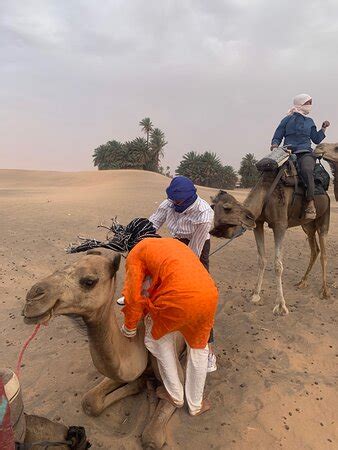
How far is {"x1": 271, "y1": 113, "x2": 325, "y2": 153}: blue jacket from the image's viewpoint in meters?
5.91

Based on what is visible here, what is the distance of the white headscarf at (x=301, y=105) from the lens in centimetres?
583

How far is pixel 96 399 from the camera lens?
3.25 meters

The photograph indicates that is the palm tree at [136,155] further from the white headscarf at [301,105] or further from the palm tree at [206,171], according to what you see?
the white headscarf at [301,105]

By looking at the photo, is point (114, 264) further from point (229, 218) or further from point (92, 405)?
point (229, 218)

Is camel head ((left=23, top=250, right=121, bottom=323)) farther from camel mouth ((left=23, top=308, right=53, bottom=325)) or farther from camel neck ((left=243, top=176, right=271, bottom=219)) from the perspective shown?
camel neck ((left=243, top=176, right=271, bottom=219))

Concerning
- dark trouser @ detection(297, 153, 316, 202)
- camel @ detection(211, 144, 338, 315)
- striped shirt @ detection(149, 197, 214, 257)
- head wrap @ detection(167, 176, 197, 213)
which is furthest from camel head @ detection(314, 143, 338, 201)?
head wrap @ detection(167, 176, 197, 213)

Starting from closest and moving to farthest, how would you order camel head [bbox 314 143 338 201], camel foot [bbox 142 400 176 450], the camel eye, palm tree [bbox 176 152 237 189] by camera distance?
the camel eye
camel foot [bbox 142 400 176 450]
camel head [bbox 314 143 338 201]
palm tree [bbox 176 152 237 189]

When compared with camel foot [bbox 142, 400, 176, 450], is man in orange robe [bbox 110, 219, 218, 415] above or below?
above

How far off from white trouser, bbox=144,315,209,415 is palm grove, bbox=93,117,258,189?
3800cm

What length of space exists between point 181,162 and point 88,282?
41.3 m

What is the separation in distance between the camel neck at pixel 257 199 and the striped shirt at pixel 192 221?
1548 mm

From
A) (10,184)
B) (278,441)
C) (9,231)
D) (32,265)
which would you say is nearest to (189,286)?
(278,441)

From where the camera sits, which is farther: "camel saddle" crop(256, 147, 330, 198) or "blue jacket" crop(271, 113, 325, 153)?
"blue jacket" crop(271, 113, 325, 153)

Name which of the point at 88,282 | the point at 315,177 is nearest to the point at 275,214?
the point at 315,177
